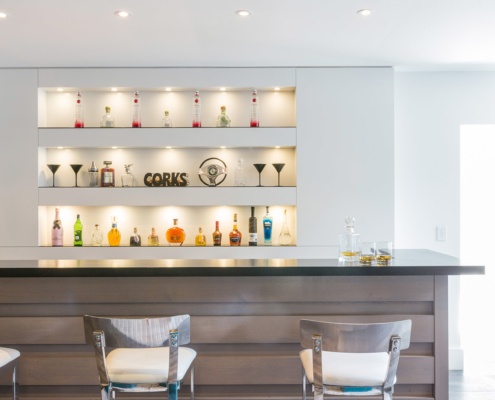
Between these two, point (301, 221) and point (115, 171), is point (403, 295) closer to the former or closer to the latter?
point (301, 221)

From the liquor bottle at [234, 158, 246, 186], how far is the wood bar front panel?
2.02m

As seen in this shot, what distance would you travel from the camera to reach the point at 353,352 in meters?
1.99

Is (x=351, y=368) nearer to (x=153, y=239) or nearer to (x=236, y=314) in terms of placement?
(x=236, y=314)

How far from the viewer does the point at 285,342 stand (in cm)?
264

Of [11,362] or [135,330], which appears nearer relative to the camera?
[135,330]

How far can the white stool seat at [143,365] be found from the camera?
210 cm

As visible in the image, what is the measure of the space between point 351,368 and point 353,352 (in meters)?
0.17

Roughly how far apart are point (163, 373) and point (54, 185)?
2.96 meters

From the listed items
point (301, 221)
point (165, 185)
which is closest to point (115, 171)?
point (165, 185)

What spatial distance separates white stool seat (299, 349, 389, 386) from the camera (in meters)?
2.06

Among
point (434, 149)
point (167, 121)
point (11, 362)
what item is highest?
point (167, 121)

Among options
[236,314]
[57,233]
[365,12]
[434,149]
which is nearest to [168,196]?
[57,233]

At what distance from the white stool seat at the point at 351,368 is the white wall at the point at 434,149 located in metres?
2.48

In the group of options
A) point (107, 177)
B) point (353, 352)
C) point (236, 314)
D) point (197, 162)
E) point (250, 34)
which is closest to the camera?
point (353, 352)
